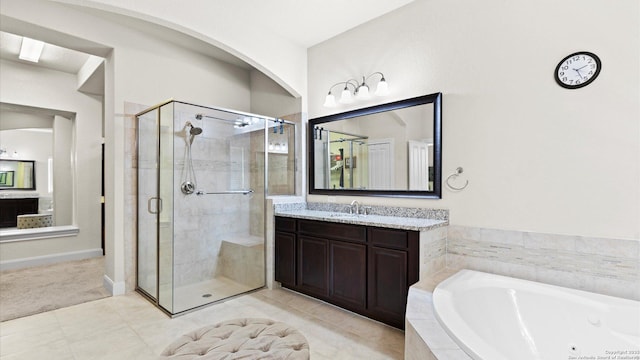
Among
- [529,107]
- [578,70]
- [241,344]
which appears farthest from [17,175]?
[578,70]

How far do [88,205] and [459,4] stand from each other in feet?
18.2

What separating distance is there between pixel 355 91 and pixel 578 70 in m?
1.85

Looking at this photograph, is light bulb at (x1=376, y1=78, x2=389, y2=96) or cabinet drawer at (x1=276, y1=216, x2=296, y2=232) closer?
light bulb at (x1=376, y1=78, x2=389, y2=96)

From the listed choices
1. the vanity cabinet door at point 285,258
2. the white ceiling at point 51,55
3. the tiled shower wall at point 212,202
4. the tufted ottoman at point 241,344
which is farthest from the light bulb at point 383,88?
the white ceiling at point 51,55

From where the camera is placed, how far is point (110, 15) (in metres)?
3.00

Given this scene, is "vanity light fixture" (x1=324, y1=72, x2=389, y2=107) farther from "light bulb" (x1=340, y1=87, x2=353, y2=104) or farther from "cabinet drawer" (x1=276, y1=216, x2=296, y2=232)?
"cabinet drawer" (x1=276, y1=216, x2=296, y2=232)

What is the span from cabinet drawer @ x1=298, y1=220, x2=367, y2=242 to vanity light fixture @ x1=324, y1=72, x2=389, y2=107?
1365mm

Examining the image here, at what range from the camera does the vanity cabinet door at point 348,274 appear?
254cm

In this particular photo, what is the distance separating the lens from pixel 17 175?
5.49 metres

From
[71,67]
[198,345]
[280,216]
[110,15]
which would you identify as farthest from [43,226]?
[198,345]

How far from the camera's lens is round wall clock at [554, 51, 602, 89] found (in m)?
1.94

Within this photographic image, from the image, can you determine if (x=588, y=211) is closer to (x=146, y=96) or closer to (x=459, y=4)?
(x=459, y=4)

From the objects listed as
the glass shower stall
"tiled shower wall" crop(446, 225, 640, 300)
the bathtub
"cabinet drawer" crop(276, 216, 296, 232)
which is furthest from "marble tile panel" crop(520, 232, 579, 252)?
the glass shower stall

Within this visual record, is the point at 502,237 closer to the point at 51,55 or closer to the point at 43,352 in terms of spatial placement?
the point at 43,352
